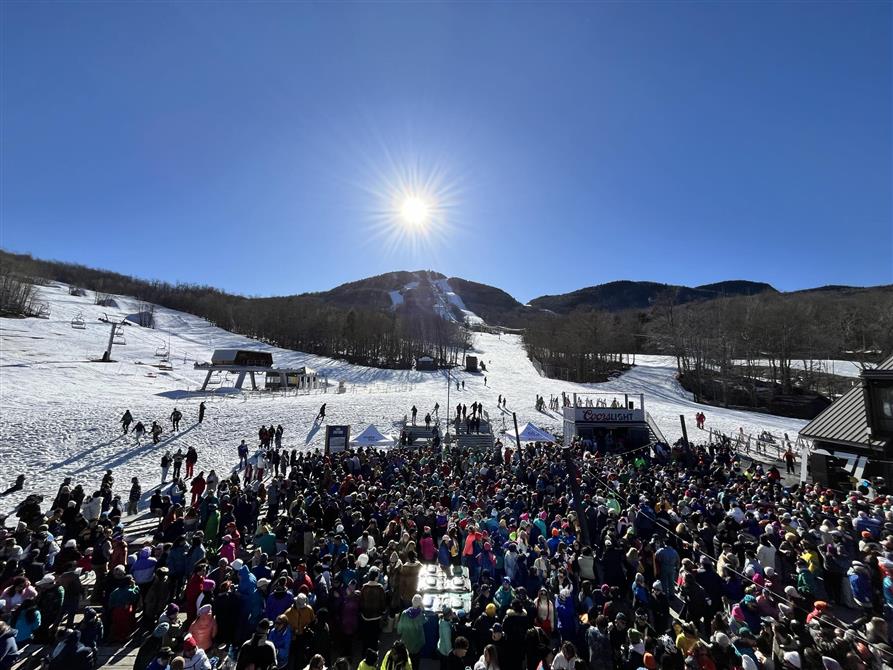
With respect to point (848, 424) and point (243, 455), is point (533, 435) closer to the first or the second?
point (848, 424)

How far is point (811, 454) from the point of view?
64.4 feet

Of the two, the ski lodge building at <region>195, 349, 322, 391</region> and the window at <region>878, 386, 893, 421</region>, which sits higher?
the window at <region>878, 386, 893, 421</region>

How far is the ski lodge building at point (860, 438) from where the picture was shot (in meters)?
17.4

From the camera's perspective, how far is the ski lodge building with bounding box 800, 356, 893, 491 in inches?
686

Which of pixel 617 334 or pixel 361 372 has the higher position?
pixel 617 334

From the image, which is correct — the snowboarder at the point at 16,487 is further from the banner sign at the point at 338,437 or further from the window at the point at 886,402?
the window at the point at 886,402

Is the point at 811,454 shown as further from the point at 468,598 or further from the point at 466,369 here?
the point at 466,369

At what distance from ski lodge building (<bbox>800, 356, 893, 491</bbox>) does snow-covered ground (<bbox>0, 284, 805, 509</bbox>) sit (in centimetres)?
1150

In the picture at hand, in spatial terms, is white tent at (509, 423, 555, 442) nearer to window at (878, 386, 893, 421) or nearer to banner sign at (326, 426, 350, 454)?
banner sign at (326, 426, 350, 454)

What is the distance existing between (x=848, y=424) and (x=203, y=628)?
25598mm

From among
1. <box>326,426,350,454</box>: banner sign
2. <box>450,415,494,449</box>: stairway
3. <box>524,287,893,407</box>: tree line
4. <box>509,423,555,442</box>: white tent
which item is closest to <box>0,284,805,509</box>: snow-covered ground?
<box>326,426,350,454</box>: banner sign

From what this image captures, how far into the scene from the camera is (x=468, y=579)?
31.7 feet

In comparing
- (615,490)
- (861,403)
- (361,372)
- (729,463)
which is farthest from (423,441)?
(361,372)

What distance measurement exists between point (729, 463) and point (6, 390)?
47.6 m
